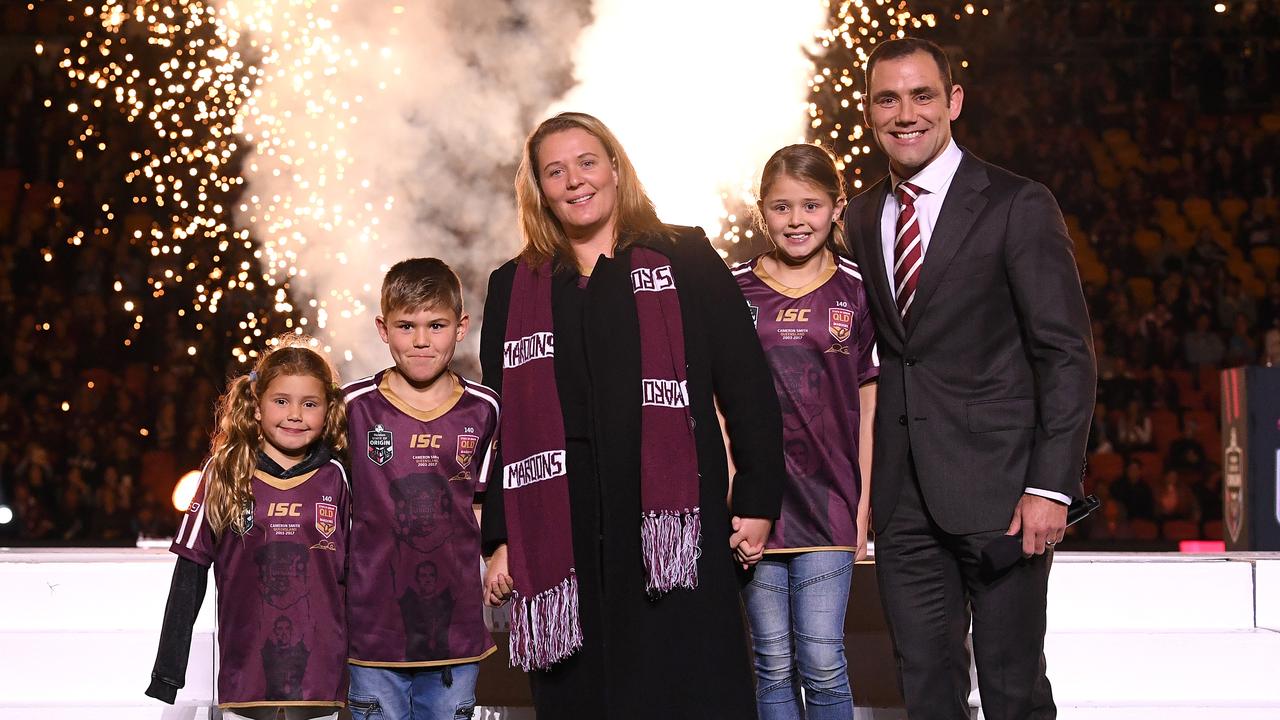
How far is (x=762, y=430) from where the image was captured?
8.20 feet

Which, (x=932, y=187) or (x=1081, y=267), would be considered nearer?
(x=932, y=187)

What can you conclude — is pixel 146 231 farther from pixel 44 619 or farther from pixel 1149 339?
pixel 1149 339

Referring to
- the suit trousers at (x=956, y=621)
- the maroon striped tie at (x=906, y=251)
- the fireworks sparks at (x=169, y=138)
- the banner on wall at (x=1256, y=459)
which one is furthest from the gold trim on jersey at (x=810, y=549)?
the fireworks sparks at (x=169, y=138)

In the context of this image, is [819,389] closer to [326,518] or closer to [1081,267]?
[326,518]

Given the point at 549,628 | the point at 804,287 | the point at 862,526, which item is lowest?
the point at 549,628

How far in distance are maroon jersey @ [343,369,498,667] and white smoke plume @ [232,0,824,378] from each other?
4.74m

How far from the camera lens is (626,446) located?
2.47m

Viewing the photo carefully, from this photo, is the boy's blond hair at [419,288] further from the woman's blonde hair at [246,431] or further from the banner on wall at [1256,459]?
the banner on wall at [1256,459]

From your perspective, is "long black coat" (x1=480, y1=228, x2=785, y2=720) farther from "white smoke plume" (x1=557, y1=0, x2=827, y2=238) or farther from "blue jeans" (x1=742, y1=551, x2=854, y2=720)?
"white smoke plume" (x1=557, y1=0, x2=827, y2=238)

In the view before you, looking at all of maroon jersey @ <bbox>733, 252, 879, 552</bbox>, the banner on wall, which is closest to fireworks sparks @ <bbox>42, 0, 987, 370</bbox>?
the banner on wall

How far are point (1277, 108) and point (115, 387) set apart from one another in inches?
435

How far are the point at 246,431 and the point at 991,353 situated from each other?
1649mm

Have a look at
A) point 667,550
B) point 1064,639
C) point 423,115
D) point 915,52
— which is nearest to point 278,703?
point 667,550

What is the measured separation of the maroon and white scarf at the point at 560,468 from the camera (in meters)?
2.42
